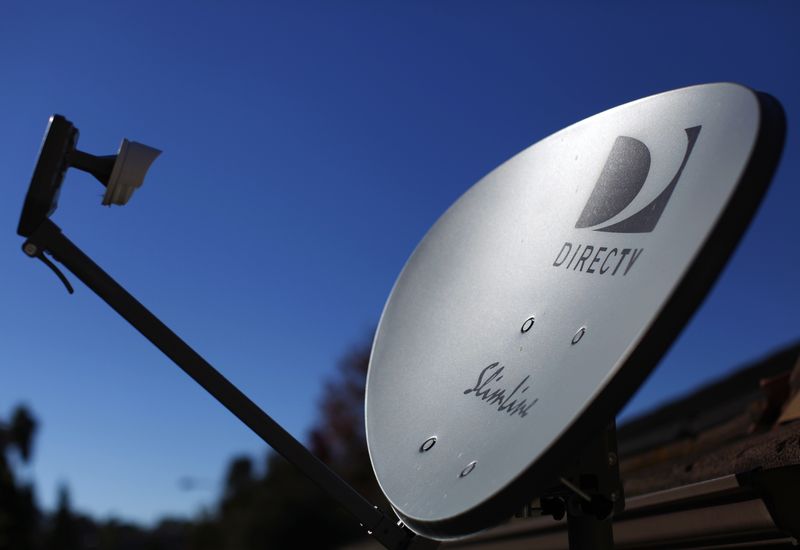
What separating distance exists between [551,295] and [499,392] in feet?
0.79

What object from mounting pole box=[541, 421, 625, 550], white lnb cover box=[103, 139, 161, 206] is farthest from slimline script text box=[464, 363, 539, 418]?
white lnb cover box=[103, 139, 161, 206]

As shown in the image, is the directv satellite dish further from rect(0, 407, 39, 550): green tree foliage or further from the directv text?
rect(0, 407, 39, 550): green tree foliage

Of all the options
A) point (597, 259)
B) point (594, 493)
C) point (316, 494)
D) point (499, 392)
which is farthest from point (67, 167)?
point (316, 494)

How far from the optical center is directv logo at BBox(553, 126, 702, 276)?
5.40 feet

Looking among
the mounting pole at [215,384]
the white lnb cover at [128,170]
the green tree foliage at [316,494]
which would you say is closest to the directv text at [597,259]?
the mounting pole at [215,384]

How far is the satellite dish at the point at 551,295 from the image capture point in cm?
138

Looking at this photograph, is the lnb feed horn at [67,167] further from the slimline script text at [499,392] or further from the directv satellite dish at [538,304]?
the slimline script text at [499,392]

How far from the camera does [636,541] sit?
2.79 metres

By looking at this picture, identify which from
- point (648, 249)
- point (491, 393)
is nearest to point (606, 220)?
point (648, 249)

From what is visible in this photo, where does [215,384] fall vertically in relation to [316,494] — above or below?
below

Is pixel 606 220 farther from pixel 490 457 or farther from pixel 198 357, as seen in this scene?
pixel 198 357

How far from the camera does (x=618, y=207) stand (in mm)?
1832

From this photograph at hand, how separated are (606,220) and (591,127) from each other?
0.42 metres

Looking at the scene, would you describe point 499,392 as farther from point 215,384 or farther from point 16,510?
point 16,510
